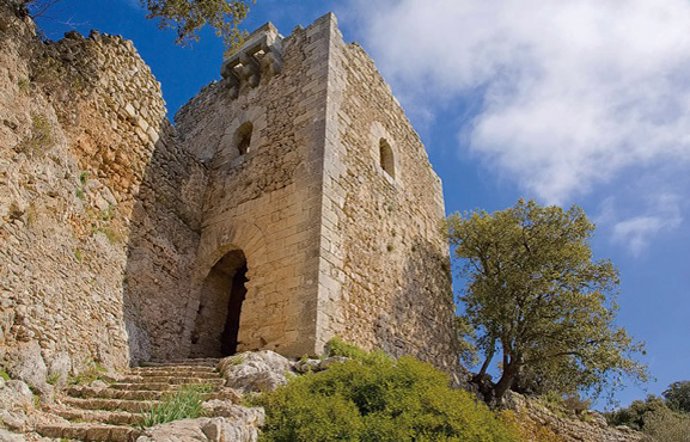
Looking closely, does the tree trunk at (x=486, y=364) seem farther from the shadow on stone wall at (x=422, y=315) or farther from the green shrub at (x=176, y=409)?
the green shrub at (x=176, y=409)

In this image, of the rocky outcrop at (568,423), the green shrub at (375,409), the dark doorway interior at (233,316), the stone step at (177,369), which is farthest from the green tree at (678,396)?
the stone step at (177,369)

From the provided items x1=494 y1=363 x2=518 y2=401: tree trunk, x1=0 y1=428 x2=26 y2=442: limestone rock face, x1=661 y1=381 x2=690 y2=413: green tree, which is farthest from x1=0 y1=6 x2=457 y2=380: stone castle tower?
x1=661 y1=381 x2=690 y2=413: green tree

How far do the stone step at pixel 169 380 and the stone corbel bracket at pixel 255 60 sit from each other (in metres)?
6.56

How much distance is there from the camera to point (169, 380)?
584cm

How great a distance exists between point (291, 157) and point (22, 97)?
13.0 ft

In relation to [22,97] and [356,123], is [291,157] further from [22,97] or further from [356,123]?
[22,97]

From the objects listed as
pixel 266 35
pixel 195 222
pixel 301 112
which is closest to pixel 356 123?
pixel 301 112

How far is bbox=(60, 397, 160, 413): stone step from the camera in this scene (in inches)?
191

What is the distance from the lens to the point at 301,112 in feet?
30.8

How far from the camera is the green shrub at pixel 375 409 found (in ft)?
15.0

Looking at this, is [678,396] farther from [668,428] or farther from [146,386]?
[146,386]

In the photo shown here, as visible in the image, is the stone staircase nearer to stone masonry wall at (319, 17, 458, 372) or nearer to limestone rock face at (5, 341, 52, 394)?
limestone rock face at (5, 341, 52, 394)

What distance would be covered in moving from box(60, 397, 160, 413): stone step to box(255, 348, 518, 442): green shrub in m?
1.09

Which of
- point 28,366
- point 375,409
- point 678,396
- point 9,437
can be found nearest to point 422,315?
point 375,409
